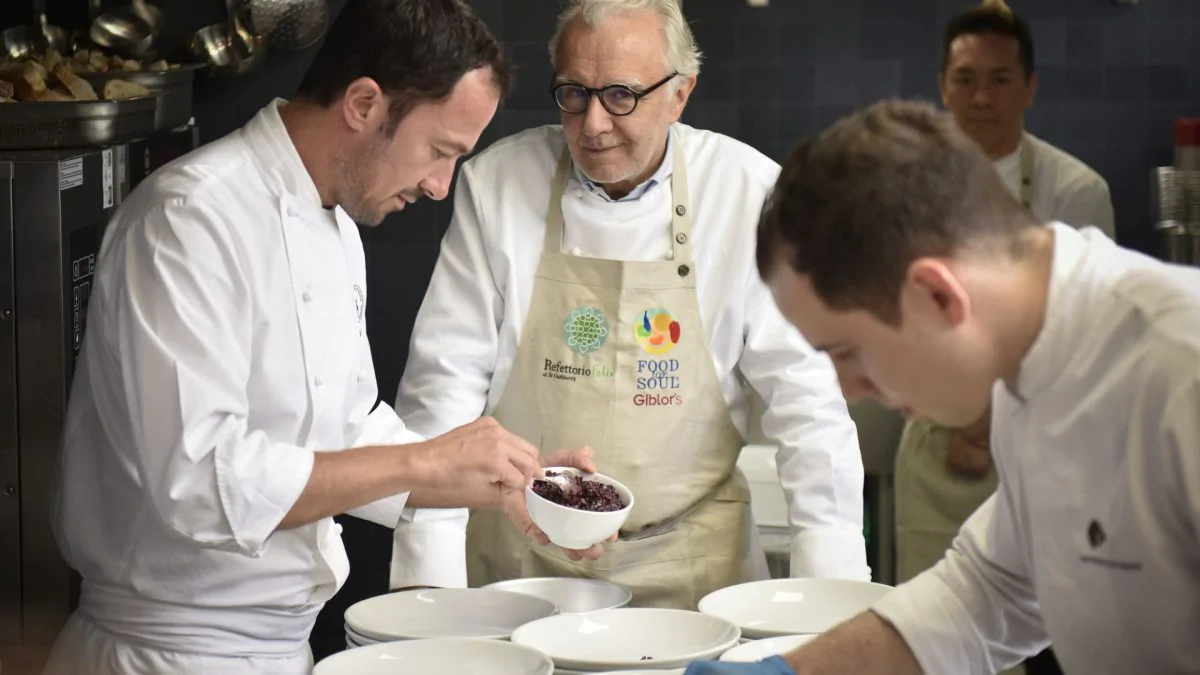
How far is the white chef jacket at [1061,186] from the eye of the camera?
4039 mm

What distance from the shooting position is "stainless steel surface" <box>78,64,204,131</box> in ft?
11.0

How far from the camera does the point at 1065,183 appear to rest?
4.04 metres

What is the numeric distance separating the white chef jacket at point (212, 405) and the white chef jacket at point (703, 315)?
15.7 inches

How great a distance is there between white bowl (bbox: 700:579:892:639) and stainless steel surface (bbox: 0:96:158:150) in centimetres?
166

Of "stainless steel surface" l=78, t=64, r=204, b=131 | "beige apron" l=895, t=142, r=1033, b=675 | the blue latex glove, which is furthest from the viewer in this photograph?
"beige apron" l=895, t=142, r=1033, b=675

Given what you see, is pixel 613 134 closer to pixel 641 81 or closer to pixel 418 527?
pixel 641 81

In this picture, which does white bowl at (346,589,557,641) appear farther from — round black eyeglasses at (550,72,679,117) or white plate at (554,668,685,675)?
round black eyeglasses at (550,72,679,117)

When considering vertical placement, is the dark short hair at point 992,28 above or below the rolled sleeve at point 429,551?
above

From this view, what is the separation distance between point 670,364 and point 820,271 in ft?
3.80

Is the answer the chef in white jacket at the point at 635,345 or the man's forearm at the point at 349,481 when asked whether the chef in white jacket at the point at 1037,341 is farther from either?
the chef in white jacket at the point at 635,345

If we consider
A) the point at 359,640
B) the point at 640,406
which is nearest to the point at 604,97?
the point at 640,406

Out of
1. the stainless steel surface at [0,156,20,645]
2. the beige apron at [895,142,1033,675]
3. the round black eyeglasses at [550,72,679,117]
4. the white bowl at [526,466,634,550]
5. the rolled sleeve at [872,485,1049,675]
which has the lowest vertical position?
the beige apron at [895,142,1033,675]

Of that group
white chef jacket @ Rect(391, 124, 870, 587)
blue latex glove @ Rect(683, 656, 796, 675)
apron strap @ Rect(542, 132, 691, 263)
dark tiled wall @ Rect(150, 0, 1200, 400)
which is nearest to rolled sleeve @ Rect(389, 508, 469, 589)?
white chef jacket @ Rect(391, 124, 870, 587)

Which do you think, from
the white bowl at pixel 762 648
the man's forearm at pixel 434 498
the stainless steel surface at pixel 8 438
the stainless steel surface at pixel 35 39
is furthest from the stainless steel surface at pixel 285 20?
the white bowl at pixel 762 648
